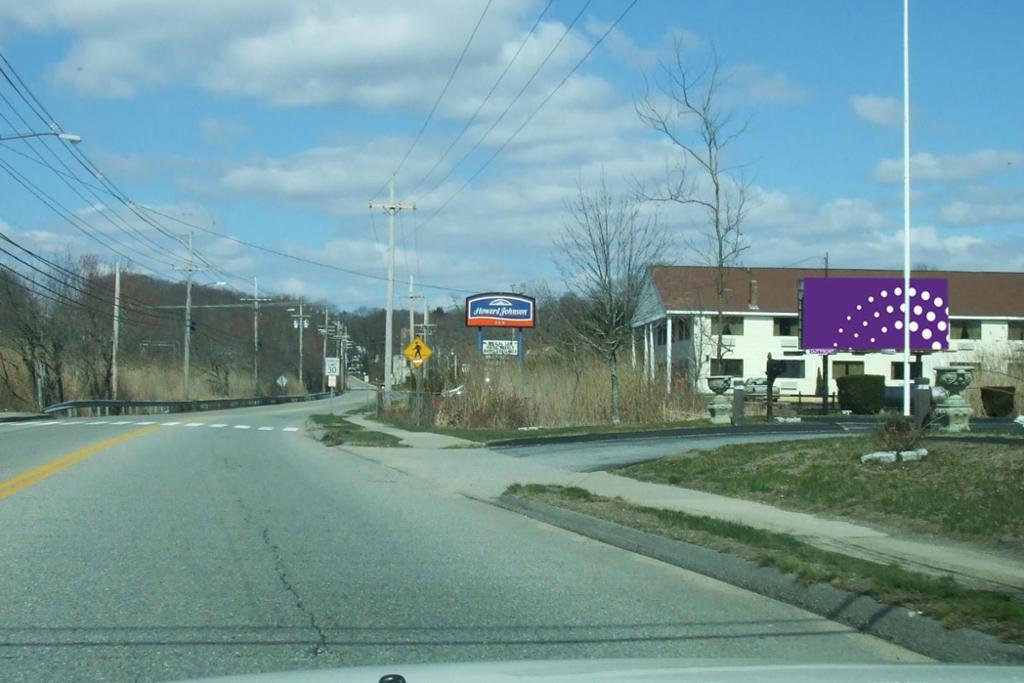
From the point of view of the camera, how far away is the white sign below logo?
42094mm

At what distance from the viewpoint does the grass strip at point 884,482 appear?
10953mm

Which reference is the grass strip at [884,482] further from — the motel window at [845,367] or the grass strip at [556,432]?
the motel window at [845,367]

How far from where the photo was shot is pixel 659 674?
4.17m

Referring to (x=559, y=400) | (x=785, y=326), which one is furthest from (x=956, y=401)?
(x=785, y=326)

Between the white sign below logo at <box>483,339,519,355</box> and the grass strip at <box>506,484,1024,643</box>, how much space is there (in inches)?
1121

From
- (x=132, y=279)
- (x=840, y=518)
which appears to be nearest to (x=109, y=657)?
(x=840, y=518)

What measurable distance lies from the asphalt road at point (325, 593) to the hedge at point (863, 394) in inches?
1031

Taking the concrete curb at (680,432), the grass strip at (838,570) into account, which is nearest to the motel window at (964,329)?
the concrete curb at (680,432)

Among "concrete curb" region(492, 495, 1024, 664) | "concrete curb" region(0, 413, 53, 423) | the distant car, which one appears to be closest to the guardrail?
"concrete curb" region(0, 413, 53, 423)

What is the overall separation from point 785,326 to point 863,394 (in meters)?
26.1

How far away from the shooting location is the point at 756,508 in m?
13.2

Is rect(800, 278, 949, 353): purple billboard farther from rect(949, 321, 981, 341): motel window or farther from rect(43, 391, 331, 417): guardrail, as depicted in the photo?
rect(43, 391, 331, 417): guardrail

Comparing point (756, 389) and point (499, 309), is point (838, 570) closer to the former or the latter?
point (756, 389)

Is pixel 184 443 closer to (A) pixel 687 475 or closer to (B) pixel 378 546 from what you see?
(A) pixel 687 475
